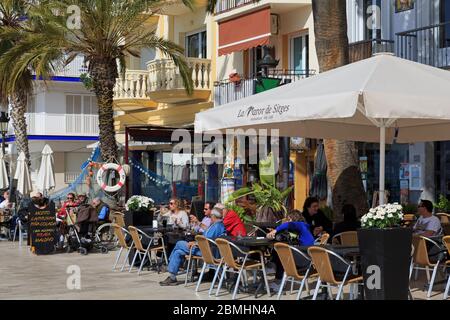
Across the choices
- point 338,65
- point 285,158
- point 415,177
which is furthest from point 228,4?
point 338,65

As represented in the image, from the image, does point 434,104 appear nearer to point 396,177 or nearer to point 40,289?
point 40,289

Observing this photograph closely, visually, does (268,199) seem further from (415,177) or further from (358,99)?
(358,99)

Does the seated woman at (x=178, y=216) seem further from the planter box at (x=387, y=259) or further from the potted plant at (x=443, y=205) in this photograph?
the potted plant at (x=443, y=205)

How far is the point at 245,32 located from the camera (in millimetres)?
26016

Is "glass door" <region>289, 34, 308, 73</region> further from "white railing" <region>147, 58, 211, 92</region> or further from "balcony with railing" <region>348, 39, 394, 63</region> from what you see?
"white railing" <region>147, 58, 211, 92</region>

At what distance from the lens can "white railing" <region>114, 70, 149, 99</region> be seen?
102 ft

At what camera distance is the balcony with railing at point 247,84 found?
2389 centimetres

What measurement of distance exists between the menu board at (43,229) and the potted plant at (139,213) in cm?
346

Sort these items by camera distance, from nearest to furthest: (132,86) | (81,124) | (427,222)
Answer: (427,222) → (132,86) → (81,124)

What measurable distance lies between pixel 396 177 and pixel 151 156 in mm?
16026

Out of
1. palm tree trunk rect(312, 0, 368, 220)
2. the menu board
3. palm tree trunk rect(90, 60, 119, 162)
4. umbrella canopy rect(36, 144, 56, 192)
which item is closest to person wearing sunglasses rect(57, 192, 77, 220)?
the menu board

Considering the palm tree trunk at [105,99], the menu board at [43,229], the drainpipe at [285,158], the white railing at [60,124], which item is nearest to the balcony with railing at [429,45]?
the drainpipe at [285,158]

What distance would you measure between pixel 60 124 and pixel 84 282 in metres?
32.3

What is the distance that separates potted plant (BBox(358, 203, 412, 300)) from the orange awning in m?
16.5
